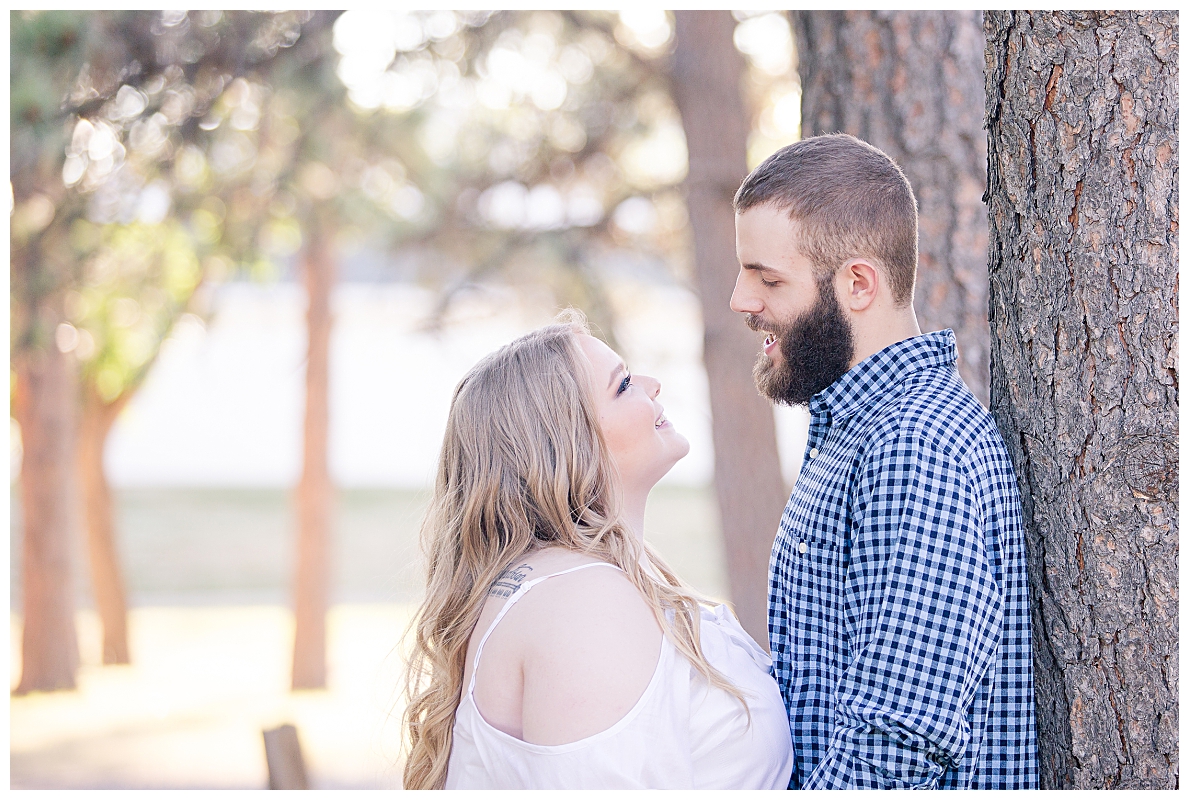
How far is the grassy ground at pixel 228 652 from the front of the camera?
336 inches

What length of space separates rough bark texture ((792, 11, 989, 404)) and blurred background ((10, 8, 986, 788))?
1.1 inches

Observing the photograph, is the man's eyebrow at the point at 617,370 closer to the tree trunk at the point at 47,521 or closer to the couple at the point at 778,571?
the couple at the point at 778,571

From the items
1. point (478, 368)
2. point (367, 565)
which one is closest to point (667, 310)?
point (478, 368)

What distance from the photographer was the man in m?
1.70

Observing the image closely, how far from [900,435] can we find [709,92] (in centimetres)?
471

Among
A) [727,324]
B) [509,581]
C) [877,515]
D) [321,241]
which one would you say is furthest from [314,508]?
[877,515]

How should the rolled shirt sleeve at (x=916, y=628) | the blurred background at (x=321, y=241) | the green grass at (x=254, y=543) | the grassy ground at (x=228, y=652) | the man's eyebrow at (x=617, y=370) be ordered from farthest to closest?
the green grass at (x=254, y=543) < the grassy ground at (x=228, y=652) < the blurred background at (x=321, y=241) < the man's eyebrow at (x=617, y=370) < the rolled shirt sleeve at (x=916, y=628)

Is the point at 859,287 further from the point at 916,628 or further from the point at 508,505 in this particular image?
the point at 508,505

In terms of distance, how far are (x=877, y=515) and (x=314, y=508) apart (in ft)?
38.3

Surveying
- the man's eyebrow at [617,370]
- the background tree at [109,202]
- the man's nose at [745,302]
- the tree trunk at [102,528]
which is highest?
the background tree at [109,202]

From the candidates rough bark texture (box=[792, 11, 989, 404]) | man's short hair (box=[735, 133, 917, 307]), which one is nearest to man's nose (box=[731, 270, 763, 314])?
man's short hair (box=[735, 133, 917, 307])

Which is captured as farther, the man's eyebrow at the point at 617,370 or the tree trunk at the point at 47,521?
the tree trunk at the point at 47,521

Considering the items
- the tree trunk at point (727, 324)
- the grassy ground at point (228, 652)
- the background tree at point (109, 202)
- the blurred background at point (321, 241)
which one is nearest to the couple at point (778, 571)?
the grassy ground at point (228, 652)

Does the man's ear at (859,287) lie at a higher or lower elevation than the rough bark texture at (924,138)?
lower
